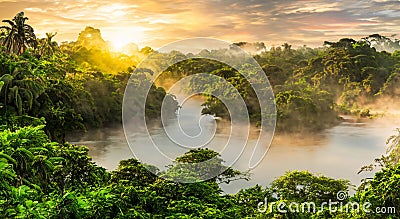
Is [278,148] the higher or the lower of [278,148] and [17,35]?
the lower

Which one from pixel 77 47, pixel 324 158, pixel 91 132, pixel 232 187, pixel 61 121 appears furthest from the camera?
pixel 77 47

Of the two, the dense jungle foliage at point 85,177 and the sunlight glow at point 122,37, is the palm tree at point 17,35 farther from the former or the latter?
the sunlight glow at point 122,37

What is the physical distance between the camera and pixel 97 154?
45.3 feet

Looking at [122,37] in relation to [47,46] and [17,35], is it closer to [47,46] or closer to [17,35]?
[47,46]

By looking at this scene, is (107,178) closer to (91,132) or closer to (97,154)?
(97,154)

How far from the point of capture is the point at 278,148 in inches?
635

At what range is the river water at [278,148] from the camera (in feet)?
39.1

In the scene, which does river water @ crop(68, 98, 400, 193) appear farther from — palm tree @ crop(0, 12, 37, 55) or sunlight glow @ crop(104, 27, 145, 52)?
sunlight glow @ crop(104, 27, 145, 52)

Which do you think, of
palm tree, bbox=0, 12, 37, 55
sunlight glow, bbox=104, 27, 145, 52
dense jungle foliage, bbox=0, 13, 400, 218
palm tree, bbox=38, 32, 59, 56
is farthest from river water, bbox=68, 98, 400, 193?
sunlight glow, bbox=104, 27, 145, 52

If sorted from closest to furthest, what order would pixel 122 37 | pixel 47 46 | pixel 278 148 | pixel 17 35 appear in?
pixel 17 35 → pixel 47 46 → pixel 278 148 → pixel 122 37

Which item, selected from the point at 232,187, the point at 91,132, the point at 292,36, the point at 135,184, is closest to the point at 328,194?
the point at 135,184

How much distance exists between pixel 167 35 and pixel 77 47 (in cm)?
602

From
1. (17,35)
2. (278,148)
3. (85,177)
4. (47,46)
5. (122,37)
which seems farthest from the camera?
(122,37)

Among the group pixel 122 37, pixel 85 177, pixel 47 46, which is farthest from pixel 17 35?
pixel 122 37
